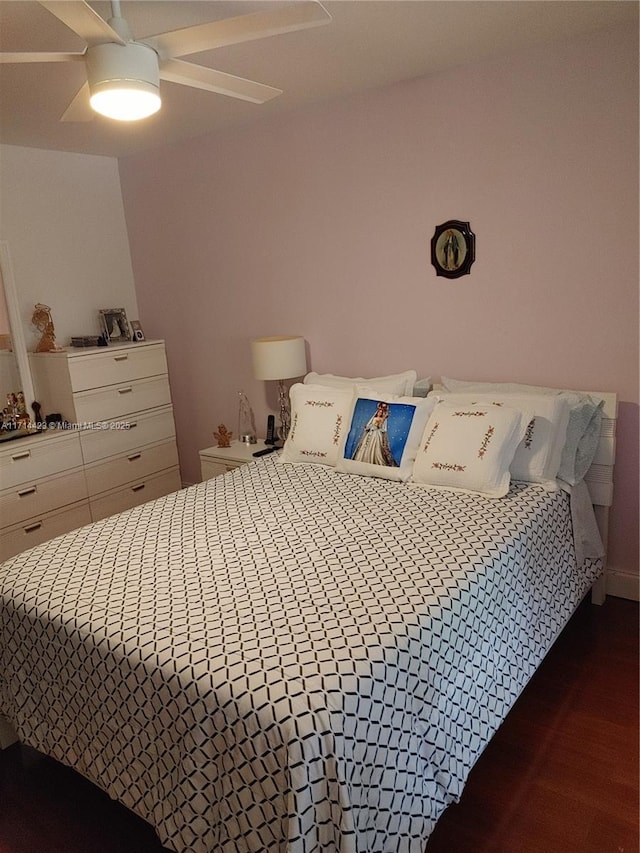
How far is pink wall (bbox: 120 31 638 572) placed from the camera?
2.59 metres

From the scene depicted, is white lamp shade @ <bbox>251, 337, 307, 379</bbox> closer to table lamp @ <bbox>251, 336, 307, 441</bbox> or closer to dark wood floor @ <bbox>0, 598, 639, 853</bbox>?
table lamp @ <bbox>251, 336, 307, 441</bbox>

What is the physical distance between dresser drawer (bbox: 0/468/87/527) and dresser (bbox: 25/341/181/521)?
0.08 m

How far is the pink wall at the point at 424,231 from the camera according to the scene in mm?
2588

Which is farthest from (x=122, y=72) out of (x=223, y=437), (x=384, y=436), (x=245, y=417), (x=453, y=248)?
(x=245, y=417)

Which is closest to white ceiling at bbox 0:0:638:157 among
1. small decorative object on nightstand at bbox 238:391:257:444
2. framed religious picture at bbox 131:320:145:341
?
framed religious picture at bbox 131:320:145:341

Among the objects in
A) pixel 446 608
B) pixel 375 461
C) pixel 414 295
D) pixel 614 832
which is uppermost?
pixel 414 295

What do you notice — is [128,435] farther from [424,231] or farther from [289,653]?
[289,653]

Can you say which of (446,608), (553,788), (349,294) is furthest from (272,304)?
(553,788)

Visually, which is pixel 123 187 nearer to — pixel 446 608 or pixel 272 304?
pixel 272 304

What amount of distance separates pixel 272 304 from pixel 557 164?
1720 millimetres

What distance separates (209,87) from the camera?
6.32 ft

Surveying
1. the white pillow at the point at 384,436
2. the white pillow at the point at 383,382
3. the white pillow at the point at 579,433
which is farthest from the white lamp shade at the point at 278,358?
the white pillow at the point at 579,433

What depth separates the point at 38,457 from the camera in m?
3.44

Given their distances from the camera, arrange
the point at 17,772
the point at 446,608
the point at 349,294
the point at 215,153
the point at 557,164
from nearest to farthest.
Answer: the point at 446,608, the point at 17,772, the point at 557,164, the point at 349,294, the point at 215,153
